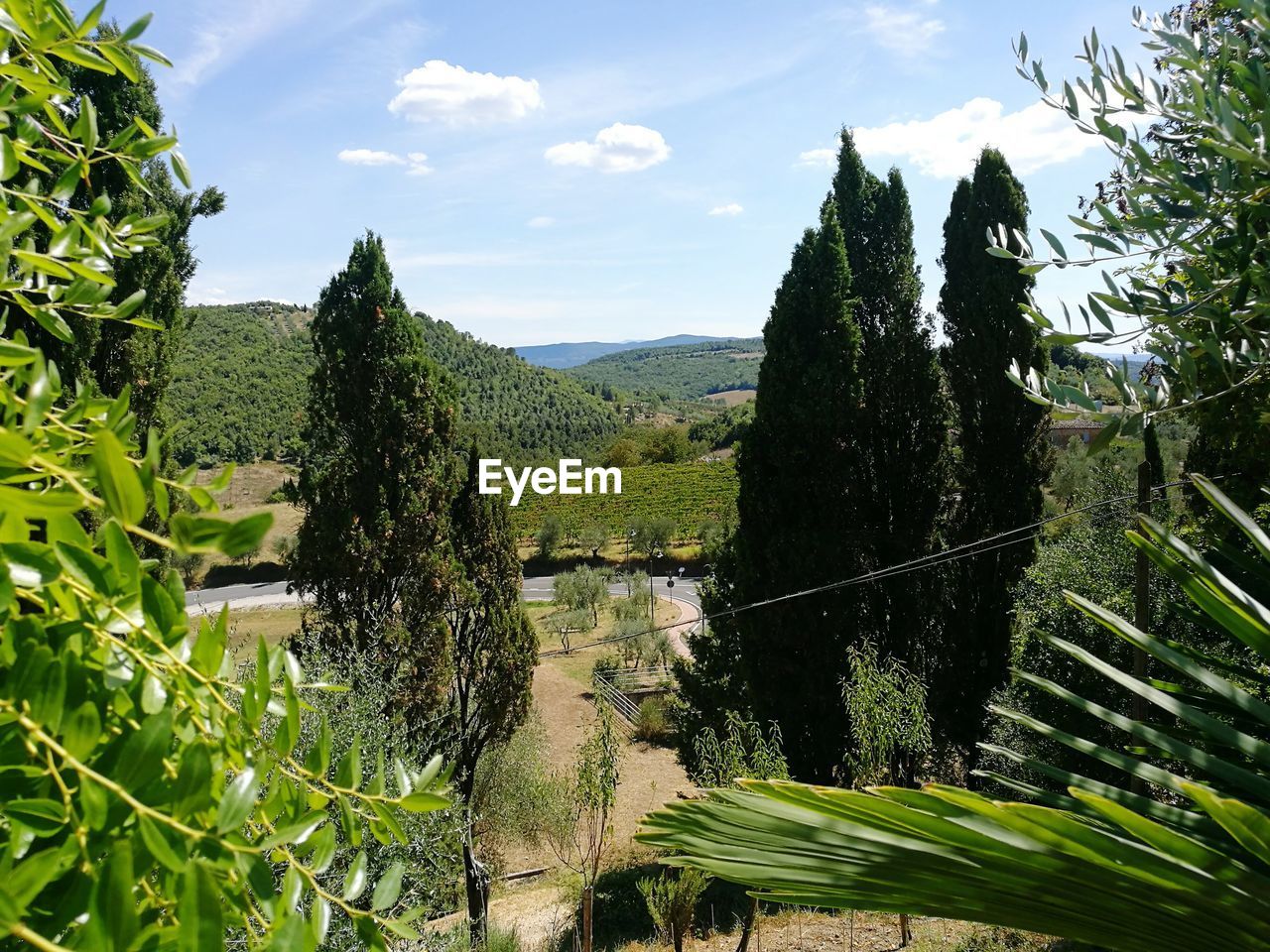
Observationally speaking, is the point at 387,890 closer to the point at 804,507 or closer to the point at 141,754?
the point at 141,754

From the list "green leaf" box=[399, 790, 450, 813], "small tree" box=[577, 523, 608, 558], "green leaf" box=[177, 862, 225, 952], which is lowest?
"small tree" box=[577, 523, 608, 558]

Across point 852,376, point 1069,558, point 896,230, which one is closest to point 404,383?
point 852,376

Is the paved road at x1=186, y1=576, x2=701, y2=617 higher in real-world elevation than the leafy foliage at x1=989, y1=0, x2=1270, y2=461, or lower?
lower

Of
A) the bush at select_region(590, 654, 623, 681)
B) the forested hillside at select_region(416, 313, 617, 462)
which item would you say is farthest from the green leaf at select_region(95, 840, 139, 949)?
the forested hillside at select_region(416, 313, 617, 462)

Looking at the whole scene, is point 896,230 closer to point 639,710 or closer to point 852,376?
point 852,376

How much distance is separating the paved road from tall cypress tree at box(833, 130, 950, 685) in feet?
79.3

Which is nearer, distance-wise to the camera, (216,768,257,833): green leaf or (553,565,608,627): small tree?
(216,768,257,833): green leaf

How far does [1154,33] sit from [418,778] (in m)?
2.80

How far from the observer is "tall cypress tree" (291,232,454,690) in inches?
376

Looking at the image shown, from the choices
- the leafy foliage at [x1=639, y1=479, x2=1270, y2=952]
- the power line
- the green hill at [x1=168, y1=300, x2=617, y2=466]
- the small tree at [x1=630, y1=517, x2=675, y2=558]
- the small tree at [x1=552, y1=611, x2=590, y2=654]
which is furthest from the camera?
the green hill at [x1=168, y1=300, x2=617, y2=466]

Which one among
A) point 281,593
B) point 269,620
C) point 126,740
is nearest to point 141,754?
point 126,740

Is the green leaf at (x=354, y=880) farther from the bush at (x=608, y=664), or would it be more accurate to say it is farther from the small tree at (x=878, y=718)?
the bush at (x=608, y=664)

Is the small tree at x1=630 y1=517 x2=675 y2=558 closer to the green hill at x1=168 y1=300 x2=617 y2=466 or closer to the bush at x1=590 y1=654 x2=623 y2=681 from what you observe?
the green hill at x1=168 y1=300 x2=617 y2=466

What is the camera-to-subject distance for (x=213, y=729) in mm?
666
